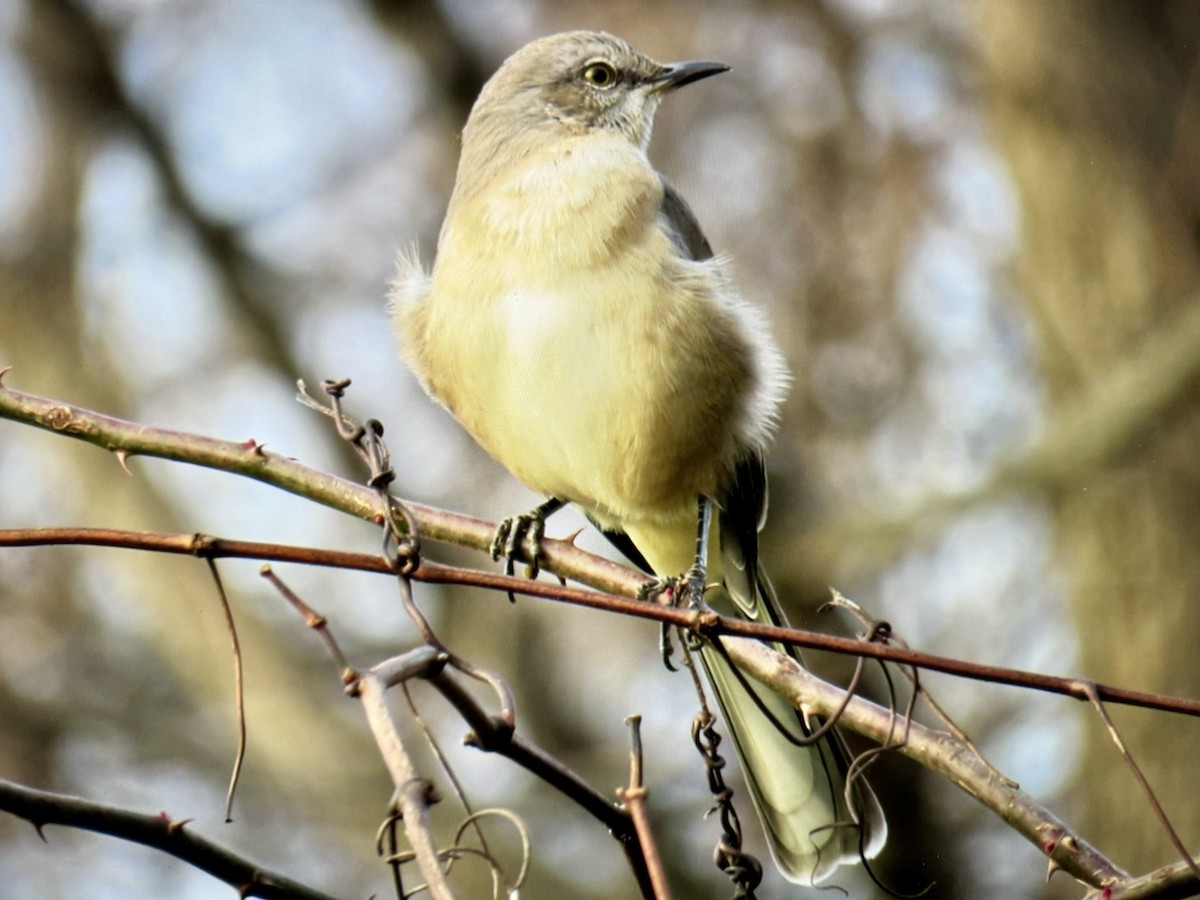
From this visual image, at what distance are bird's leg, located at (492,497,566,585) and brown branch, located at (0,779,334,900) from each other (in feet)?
4.89

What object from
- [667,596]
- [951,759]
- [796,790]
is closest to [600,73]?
[667,596]

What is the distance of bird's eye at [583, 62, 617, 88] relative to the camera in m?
4.84

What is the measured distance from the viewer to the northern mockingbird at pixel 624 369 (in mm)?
3758

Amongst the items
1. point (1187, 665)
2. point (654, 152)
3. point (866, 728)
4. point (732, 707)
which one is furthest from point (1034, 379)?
point (866, 728)

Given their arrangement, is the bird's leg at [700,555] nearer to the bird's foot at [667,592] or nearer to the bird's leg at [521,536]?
the bird's foot at [667,592]

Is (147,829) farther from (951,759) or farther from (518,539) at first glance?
(518,539)

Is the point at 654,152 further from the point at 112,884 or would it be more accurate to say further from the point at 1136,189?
the point at 112,884

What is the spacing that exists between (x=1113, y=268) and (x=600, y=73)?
4395 millimetres

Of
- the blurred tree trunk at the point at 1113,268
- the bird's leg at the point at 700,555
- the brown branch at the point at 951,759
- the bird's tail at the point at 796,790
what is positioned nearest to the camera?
the brown branch at the point at 951,759

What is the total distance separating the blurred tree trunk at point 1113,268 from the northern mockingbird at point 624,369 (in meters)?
3.74

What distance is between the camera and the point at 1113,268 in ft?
26.5

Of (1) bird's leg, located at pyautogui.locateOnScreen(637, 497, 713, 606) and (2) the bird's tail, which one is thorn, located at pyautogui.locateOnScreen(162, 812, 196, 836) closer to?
(1) bird's leg, located at pyautogui.locateOnScreen(637, 497, 713, 606)

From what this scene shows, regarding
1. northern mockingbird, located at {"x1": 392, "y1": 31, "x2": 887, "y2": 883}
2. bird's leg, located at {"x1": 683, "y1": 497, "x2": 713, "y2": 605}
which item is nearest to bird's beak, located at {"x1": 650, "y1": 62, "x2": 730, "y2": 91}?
northern mockingbird, located at {"x1": 392, "y1": 31, "x2": 887, "y2": 883}

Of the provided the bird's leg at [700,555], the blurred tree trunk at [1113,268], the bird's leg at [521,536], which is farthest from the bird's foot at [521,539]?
the blurred tree trunk at [1113,268]
